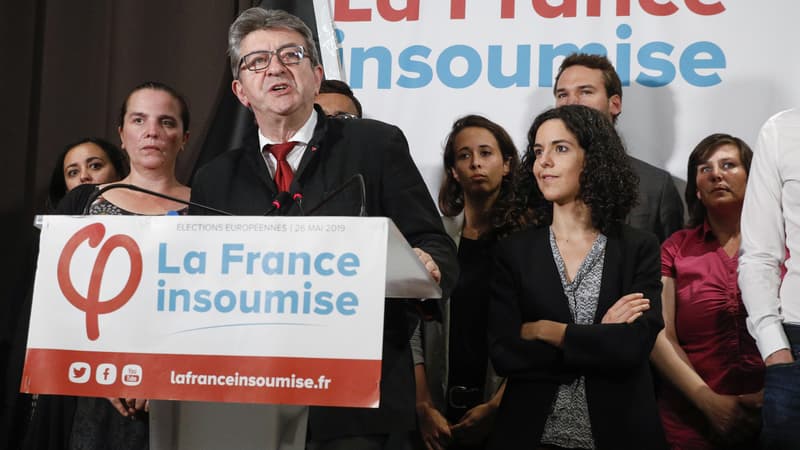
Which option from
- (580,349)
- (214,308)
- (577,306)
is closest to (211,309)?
(214,308)

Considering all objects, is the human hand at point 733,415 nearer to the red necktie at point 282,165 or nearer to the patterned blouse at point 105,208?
the red necktie at point 282,165

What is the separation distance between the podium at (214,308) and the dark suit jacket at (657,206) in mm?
1796

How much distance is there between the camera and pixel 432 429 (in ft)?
9.34

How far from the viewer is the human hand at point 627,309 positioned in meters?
2.24

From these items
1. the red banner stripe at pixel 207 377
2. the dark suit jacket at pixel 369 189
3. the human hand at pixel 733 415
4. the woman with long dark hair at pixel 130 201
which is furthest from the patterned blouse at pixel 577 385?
the woman with long dark hair at pixel 130 201

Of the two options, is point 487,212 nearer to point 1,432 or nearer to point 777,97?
point 777,97

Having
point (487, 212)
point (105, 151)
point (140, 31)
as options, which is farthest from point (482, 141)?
point (140, 31)

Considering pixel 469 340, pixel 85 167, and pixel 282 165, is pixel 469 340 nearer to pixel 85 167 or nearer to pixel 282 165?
pixel 282 165

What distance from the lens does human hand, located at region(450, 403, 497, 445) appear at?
282 cm

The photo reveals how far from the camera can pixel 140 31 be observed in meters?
4.07

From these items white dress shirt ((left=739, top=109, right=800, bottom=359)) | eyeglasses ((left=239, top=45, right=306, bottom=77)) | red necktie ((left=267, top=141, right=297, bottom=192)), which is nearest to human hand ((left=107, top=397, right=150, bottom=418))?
red necktie ((left=267, top=141, right=297, bottom=192))

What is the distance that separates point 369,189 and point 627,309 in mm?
699

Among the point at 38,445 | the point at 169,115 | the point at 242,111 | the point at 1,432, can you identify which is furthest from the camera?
the point at 242,111

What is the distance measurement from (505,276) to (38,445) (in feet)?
4.94
